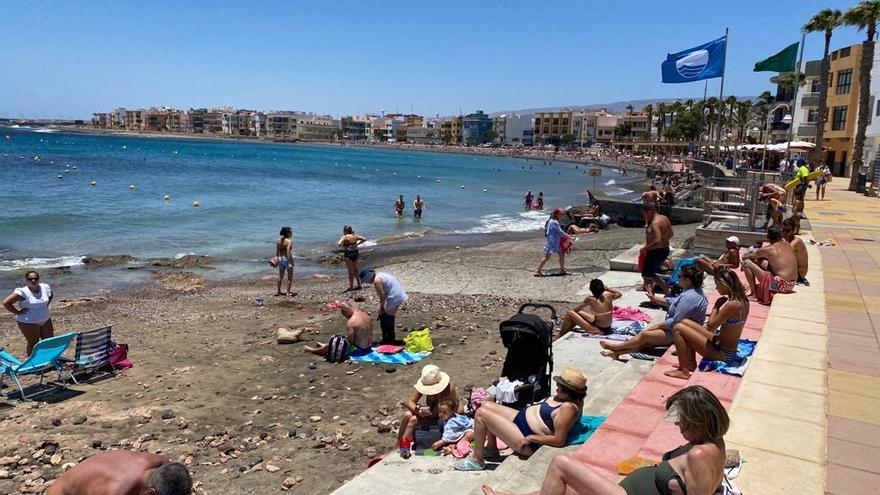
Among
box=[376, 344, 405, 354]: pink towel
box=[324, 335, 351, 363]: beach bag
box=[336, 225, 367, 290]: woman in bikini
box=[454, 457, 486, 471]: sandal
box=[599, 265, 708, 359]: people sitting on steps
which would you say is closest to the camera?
box=[454, 457, 486, 471]: sandal

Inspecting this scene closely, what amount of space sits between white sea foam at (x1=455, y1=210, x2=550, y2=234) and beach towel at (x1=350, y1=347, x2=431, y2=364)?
69.3ft

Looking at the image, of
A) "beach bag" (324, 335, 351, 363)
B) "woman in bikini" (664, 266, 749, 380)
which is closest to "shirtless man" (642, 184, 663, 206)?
"woman in bikini" (664, 266, 749, 380)

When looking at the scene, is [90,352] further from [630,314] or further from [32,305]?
[630,314]

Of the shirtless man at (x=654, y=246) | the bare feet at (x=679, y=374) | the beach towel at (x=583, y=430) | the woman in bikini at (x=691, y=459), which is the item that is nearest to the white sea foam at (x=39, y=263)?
the shirtless man at (x=654, y=246)

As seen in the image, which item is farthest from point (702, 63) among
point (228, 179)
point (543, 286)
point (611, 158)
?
point (611, 158)

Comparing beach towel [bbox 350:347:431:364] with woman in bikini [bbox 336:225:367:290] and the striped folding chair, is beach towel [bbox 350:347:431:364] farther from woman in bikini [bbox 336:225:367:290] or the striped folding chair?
woman in bikini [bbox 336:225:367:290]

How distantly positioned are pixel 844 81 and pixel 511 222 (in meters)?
27.7

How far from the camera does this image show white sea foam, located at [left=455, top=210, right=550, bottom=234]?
31.4m

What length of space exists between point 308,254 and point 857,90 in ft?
129

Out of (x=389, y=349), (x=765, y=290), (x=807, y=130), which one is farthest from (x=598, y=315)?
(x=807, y=130)

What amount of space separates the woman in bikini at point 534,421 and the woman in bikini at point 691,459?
132 centimetres

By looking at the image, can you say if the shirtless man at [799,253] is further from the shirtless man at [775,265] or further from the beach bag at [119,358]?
the beach bag at [119,358]

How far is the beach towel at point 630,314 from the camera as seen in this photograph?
951 cm

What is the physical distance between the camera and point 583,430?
5.32m
